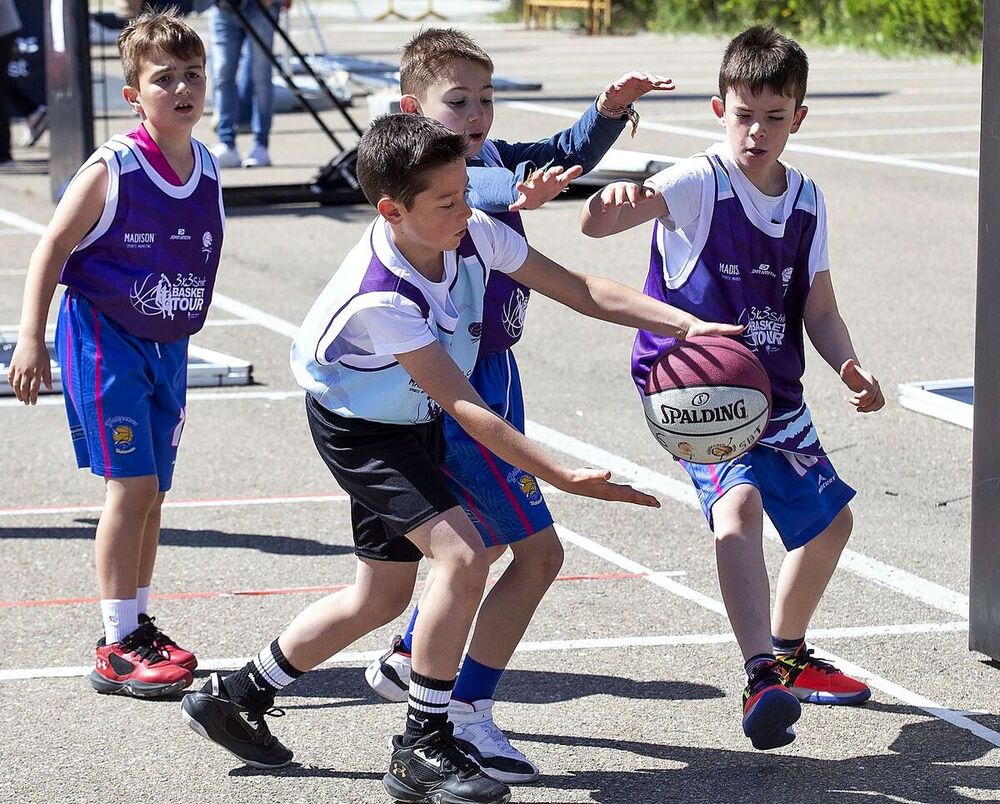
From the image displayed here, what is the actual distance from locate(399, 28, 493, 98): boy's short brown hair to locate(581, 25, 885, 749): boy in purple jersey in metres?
0.54

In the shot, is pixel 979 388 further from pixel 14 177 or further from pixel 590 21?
pixel 590 21

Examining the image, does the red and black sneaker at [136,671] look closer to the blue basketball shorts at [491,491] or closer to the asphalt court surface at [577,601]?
the asphalt court surface at [577,601]

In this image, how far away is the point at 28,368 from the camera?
15.6ft

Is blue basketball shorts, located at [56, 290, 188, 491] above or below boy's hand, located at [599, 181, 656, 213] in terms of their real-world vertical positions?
below

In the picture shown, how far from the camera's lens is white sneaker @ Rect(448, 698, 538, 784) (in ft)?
13.6

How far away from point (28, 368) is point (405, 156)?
5.08 ft

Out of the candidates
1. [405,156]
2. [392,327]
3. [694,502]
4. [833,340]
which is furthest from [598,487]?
[694,502]

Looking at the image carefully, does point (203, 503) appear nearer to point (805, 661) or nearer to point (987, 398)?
point (805, 661)

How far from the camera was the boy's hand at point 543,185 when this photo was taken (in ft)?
13.3

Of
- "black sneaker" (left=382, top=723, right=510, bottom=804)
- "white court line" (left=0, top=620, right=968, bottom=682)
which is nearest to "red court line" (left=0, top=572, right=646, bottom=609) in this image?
"white court line" (left=0, top=620, right=968, bottom=682)

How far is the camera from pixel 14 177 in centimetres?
1739

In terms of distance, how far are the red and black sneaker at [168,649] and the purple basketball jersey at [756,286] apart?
62.7 inches

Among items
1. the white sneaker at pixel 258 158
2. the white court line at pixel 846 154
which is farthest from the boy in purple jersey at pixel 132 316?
the white sneaker at pixel 258 158

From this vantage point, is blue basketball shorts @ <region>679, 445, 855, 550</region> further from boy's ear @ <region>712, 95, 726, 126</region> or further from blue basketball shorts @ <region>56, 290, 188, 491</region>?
blue basketball shorts @ <region>56, 290, 188, 491</region>
